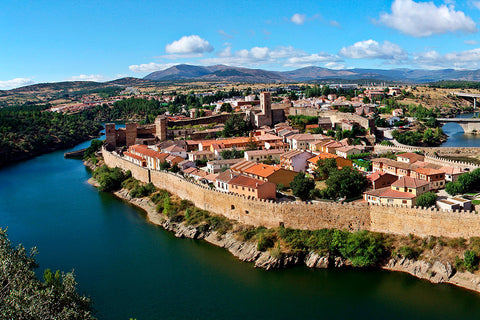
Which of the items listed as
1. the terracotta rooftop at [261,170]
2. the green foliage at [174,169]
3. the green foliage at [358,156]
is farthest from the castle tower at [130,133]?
the green foliage at [358,156]

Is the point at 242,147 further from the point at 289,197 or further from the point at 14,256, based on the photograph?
the point at 14,256

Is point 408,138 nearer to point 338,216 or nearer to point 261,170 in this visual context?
point 261,170

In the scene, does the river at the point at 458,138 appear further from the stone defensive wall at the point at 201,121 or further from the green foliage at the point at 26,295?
the green foliage at the point at 26,295

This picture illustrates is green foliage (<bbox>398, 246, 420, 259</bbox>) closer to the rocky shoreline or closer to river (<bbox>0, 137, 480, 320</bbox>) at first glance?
the rocky shoreline

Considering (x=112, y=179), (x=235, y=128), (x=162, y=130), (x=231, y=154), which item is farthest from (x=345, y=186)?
(x=162, y=130)

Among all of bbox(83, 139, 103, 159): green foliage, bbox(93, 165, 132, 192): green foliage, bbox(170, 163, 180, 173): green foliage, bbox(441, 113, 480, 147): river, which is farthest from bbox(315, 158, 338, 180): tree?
bbox(83, 139, 103, 159): green foliage

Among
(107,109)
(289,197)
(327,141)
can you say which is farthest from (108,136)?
(107,109)
